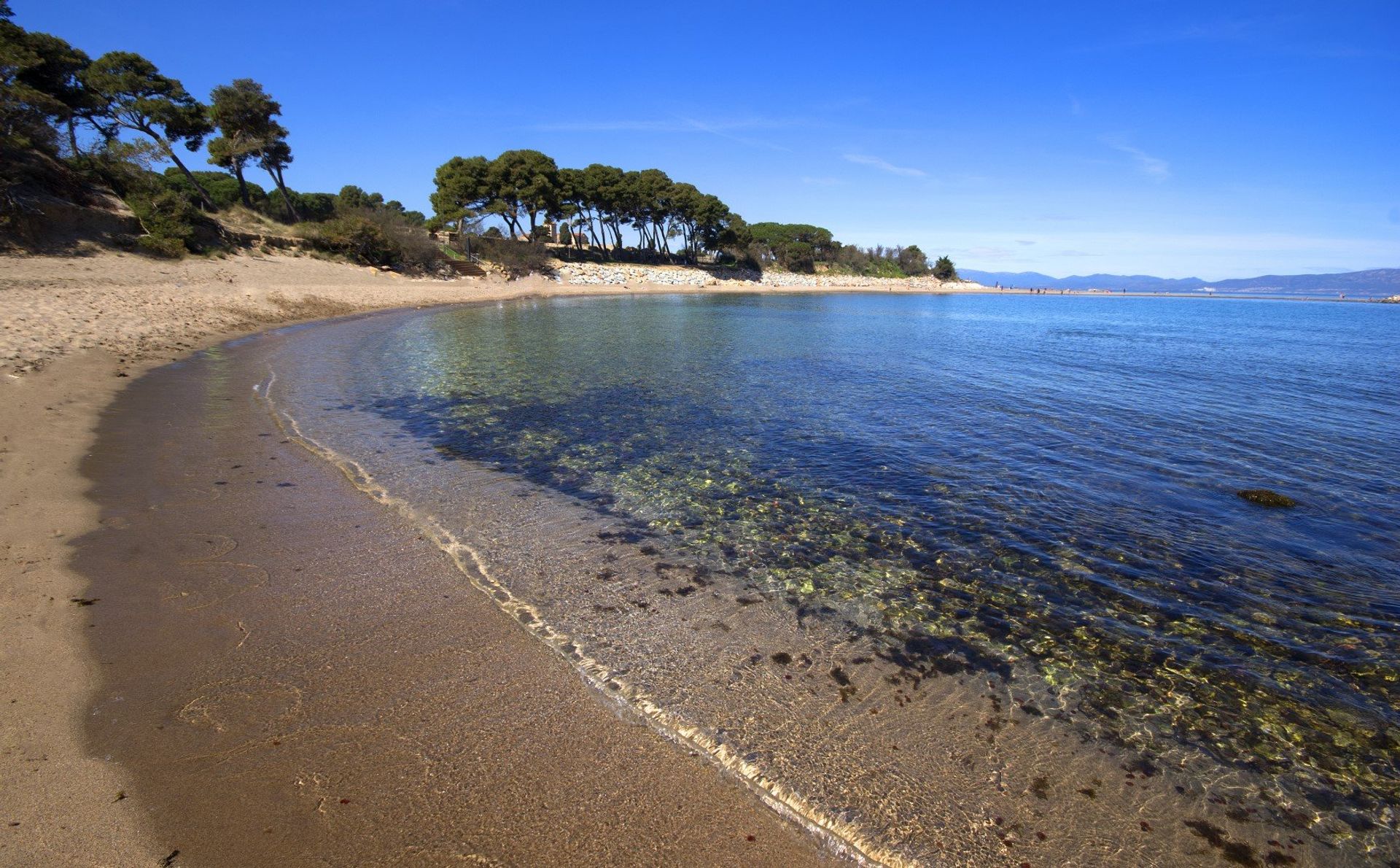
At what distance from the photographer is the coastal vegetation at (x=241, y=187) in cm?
2994

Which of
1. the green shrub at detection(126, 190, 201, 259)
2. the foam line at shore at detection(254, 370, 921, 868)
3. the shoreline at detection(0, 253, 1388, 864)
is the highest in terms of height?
the green shrub at detection(126, 190, 201, 259)

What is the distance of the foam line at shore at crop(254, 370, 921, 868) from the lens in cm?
346

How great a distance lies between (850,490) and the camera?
916 centimetres

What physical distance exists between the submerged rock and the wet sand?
967 centimetres

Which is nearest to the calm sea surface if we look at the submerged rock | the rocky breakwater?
the submerged rock

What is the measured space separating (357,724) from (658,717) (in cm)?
205

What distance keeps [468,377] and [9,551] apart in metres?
11.5

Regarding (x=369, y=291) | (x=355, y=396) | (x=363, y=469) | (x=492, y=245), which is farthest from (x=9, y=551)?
(x=492, y=245)

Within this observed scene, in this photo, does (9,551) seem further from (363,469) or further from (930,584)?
(930,584)

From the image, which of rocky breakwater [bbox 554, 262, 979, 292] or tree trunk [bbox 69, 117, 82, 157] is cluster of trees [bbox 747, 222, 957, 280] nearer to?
rocky breakwater [bbox 554, 262, 979, 292]

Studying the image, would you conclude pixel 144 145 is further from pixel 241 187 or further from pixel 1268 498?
pixel 1268 498

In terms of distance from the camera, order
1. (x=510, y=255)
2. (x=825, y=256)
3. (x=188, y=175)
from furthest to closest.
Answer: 1. (x=825, y=256)
2. (x=510, y=255)
3. (x=188, y=175)

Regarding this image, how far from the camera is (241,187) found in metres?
45.7

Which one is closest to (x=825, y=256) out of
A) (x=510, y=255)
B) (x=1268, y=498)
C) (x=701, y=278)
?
(x=701, y=278)
